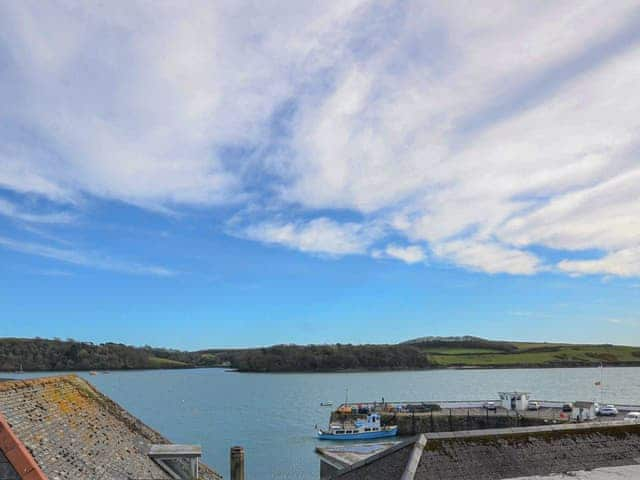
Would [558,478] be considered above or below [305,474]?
above

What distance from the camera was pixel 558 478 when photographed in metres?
14.2

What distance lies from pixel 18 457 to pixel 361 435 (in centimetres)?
5023

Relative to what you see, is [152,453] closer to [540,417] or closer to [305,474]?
[305,474]

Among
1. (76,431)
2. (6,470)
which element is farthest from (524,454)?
(6,470)

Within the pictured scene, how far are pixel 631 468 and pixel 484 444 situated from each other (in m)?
4.23

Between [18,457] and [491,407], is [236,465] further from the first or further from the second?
[491,407]

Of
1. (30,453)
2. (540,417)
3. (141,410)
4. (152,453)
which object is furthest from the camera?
(141,410)

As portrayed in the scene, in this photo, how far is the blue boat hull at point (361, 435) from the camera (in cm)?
5412

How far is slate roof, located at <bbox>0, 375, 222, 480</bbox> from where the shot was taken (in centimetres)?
1012

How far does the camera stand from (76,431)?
39.4 ft

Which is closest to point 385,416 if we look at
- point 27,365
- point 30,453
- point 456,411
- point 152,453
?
point 456,411

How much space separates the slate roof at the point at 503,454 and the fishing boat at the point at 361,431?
131 feet

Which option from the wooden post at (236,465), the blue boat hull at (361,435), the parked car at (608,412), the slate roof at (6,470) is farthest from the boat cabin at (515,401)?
the slate roof at (6,470)

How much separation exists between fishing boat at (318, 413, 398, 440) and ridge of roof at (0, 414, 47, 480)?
47.8 metres
